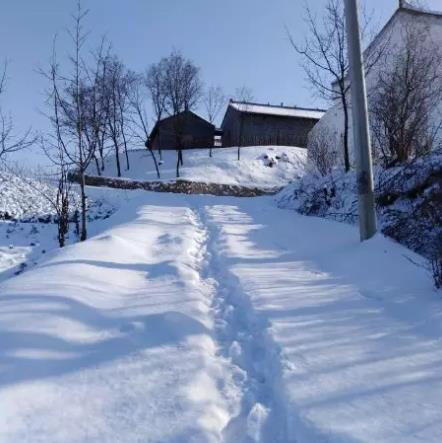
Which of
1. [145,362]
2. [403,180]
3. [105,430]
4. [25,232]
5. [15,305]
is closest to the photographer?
[105,430]

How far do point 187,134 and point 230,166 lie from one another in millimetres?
9252

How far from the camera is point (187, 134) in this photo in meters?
41.8

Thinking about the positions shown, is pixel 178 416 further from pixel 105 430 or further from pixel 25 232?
pixel 25 232

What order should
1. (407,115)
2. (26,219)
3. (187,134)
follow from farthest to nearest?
(187,134), (26,219), (407,115)

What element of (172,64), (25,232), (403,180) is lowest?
(25,232)

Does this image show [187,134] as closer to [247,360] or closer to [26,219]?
[26,219]

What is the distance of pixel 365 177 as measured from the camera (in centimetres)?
603

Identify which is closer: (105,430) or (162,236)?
(105,430)

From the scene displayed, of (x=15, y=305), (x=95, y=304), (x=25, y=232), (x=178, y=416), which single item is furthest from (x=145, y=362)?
(x=25, y=232)

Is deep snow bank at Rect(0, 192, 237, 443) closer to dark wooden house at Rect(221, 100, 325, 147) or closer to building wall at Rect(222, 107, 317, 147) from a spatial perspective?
dark wooden house at Rect(221, 100, 325, 147)

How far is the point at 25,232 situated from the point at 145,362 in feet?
33.6

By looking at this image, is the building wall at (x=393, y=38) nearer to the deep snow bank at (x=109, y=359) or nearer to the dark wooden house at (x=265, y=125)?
the deep snow bank at (x=109, y=359)

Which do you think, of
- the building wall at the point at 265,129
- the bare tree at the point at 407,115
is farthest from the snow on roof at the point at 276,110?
the bare tree at the point at 407,115

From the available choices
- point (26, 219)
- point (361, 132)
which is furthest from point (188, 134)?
point (361, 132)
